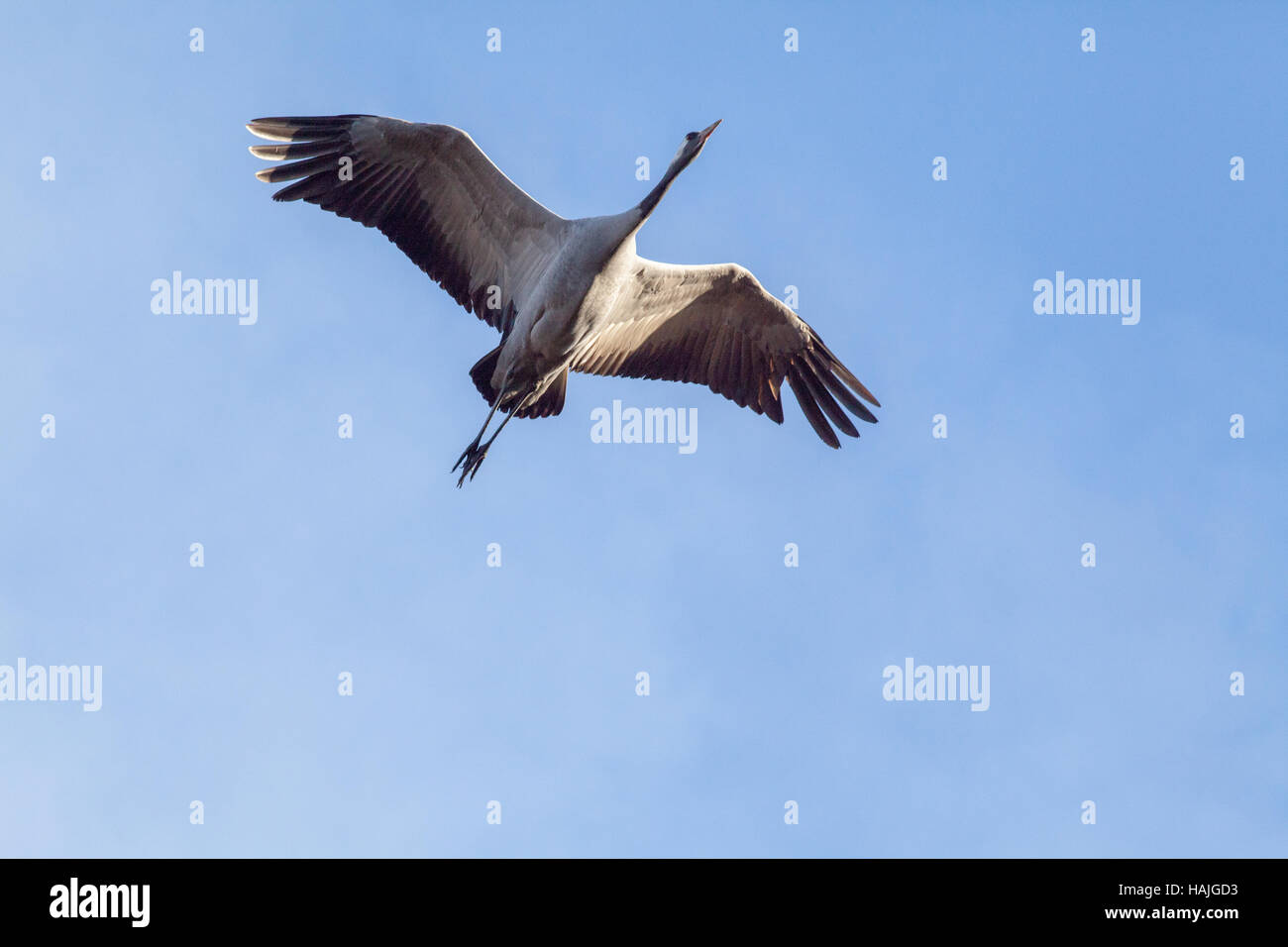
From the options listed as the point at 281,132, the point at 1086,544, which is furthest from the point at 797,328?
the point at 281,132

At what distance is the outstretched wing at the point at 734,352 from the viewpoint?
1242 cm

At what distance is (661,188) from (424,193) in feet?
7.75

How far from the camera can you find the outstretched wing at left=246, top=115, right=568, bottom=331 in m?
11.2

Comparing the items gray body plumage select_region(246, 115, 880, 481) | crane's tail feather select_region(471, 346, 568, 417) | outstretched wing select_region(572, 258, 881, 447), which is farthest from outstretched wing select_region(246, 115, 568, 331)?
outstretched wing select_region(572, 258, 881, 447)

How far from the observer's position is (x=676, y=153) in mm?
10766

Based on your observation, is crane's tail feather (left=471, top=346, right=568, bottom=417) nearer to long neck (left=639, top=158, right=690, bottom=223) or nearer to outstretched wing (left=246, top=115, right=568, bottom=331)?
outstretched wing (left=246, top=115, right=568, bottom=331)

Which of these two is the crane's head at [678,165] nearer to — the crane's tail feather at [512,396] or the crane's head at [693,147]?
the crane's head at [693,147]

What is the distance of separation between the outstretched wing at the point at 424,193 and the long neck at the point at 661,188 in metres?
0.99

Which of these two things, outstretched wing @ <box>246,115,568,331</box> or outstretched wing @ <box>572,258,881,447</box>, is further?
outstretched wing @ <box>572,258,881,447</box>

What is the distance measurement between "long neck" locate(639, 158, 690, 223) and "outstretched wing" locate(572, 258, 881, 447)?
1.62 metres

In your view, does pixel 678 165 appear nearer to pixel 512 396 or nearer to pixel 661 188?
pixel 661 188

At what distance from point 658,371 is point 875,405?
226cm

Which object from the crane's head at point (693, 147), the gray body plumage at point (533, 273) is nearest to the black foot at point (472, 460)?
the gray body plumage at point (533, 273)

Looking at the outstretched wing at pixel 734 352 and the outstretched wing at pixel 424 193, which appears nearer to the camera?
the outstretched wing at pixel 424 193
